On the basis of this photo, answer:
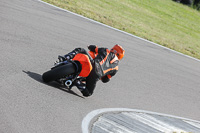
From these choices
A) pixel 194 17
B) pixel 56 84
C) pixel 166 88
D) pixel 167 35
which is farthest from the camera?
pixel 194 17

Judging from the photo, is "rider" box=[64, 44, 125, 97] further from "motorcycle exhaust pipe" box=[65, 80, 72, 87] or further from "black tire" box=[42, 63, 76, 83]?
"black tire" box=[42, 63, 76, 83]

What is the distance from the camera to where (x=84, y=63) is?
7133mm

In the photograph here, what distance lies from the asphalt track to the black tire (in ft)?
0.59

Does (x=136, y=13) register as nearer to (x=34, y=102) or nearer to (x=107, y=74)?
(x=107, y=74)

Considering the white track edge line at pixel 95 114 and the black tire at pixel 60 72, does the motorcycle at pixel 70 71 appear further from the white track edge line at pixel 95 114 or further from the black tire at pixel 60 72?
the white track edge line at pixel 95 114

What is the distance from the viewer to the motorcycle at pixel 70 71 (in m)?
7.01

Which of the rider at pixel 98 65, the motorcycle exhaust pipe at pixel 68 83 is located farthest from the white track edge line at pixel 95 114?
the motorcycle exhaust pipe at pixel 68 83

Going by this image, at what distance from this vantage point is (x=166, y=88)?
1032 cm

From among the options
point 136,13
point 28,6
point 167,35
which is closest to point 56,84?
point 28,6

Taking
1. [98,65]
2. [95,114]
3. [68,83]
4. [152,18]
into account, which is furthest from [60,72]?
[152,18]

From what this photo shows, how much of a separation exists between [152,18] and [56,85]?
16.5m

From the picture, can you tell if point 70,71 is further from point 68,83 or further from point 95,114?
point 95,114

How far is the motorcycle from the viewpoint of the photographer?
701cm

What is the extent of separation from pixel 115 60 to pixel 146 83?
2771 mm
